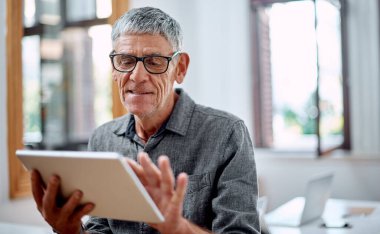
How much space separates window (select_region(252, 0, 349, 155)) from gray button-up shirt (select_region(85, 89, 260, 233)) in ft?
7.36

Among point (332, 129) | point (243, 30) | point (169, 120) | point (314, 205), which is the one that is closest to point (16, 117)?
point (169, 120)

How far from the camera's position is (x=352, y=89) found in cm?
369

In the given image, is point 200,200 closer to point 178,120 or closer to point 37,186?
point 178,120

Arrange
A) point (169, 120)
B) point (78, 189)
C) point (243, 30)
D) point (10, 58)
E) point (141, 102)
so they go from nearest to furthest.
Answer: point (78, 189), point (141, 102), point (169, 120), point (10, 58), point (243, 30)

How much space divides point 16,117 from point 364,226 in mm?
1829

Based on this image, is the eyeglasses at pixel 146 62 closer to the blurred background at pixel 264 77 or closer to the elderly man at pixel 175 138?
the elderly man at pixel 175 138

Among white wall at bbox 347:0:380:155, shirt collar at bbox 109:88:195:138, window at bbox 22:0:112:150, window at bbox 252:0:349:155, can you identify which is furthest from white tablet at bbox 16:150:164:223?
window at bbox 22:0:112:150

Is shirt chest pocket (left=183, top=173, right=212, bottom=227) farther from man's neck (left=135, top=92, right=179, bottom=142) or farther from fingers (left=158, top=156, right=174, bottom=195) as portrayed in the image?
fingers (left=158, top=156, right=174, bottom=195)

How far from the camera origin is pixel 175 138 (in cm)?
147

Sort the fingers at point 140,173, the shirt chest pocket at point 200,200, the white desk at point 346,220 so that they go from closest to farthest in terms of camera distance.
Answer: the fingers at point 140,173, the shirt chest pocket at point 200,200, the white desk at point 346,220

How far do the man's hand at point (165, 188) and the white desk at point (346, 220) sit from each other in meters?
1.05

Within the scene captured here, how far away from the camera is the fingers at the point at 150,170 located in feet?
3.40

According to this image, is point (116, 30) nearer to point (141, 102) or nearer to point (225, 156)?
point (141, 102)

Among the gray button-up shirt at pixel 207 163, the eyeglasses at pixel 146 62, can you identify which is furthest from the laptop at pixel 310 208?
the eyeglasses at pixel 146 62
